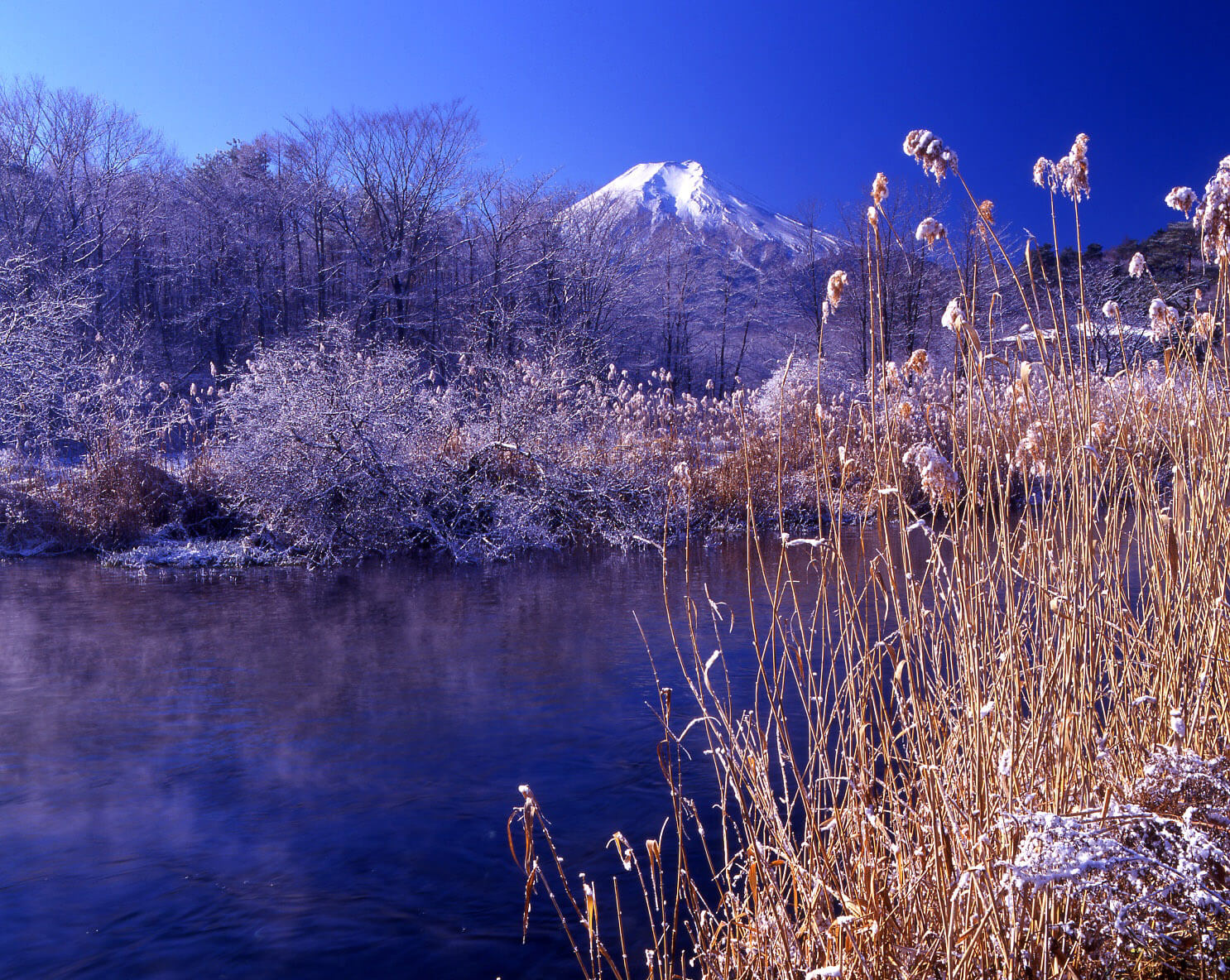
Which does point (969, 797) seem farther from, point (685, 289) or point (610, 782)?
point (685, 289)

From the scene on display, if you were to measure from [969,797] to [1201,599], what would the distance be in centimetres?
98

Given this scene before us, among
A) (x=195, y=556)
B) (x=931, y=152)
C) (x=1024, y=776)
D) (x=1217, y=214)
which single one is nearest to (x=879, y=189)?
(x=931, y=152)

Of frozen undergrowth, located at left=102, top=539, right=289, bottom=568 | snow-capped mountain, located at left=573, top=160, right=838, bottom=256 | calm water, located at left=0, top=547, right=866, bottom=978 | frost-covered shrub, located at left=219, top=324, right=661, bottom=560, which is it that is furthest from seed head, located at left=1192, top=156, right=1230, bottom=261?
snow-capped mountain, located at left=573, top=160, right=838, bottom=256

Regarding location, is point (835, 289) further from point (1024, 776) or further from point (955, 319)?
point (1024, 776)

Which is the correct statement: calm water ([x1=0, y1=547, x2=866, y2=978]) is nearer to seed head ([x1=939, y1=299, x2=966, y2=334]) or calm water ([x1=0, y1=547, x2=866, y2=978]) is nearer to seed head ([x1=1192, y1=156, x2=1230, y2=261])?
seed head ([x1=939, y1=299, x2=966, y2=334])

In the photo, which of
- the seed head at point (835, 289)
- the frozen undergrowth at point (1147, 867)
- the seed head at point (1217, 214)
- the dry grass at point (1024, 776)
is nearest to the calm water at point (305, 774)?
the dry grass at point (1024, 776)

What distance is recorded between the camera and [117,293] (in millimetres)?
29547

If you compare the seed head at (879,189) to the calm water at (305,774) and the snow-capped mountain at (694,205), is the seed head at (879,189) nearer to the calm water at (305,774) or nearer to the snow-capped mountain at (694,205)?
the calm water at (305,774)

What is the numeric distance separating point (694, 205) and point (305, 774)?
347 ft

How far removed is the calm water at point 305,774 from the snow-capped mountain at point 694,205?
5677 cm

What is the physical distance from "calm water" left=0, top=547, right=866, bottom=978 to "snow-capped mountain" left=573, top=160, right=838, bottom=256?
186 ft

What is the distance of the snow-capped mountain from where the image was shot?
8650 cm

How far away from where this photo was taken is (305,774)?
5145 mm

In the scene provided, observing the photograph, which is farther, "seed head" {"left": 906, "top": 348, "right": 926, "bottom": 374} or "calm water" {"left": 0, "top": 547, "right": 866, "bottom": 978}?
"calm water" {"left": 0, "top": 547, "right": 866, "bottom": 978}
